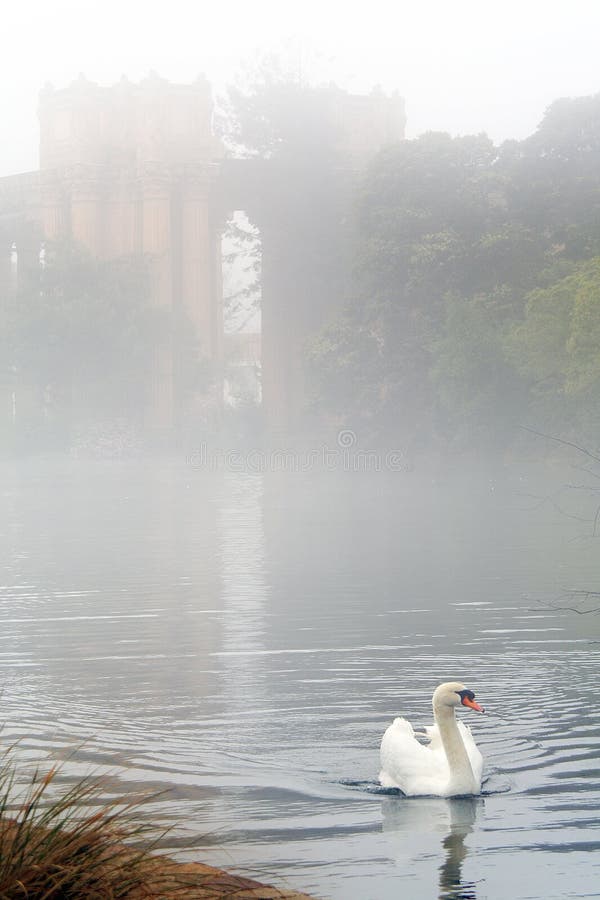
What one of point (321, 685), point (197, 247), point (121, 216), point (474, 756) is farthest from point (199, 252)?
point (474, 756)

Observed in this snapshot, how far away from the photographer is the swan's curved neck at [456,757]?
10312 mm

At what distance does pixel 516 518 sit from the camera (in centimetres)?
3762

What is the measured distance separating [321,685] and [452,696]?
4065mm

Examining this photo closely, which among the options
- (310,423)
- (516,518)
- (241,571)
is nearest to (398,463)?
(310,423)

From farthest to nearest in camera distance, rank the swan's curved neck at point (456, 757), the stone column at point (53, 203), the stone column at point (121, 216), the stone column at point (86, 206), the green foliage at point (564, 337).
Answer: the stone column at point (53, 203) < the stone column at point (121, 216) < the stone column at point (86, 206) < the green foliage at point (564, 337) < the swan's curved neck at point (456, 757)

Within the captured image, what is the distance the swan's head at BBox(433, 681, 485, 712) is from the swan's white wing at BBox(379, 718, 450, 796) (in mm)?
Result: 278

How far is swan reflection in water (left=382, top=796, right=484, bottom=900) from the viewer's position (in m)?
8.34

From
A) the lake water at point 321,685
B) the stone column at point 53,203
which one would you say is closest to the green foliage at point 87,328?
the stone column at point 53,203

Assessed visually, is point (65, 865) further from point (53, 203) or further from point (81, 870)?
point (53, 203)

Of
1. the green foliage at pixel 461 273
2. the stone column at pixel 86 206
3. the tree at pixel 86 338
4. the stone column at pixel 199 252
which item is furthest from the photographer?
the stone column at pixel 86 206

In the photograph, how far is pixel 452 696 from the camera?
35.3 feet

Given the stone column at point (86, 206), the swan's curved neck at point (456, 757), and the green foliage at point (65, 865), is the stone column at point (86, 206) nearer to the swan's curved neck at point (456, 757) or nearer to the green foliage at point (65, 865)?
the swan's curved neck at point (456, 757)

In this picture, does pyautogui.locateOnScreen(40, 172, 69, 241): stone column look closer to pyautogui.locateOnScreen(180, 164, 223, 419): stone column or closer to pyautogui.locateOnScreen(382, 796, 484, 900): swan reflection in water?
pyautogui.locateOnScreen(180, 164, 223, 419): stone column

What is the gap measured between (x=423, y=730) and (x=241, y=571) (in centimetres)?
1446
